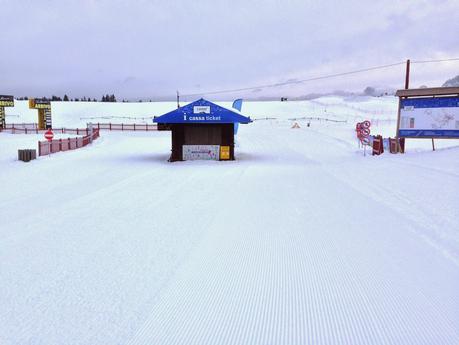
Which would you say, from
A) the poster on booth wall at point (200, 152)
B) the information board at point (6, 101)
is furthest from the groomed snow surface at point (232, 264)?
the information board at point (6, 101)

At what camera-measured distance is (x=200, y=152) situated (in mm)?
22406

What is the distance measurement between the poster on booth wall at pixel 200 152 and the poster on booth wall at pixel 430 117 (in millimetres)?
10459

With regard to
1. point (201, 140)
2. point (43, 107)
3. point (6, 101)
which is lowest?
point (201, 140)

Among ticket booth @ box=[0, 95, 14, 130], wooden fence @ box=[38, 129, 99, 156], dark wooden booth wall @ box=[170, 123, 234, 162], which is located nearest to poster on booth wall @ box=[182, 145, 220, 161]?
dark wooden booth wall @ box=[170, 123, 234, 162]

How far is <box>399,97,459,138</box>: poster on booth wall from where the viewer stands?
19.9 meters

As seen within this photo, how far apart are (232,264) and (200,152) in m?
16.9

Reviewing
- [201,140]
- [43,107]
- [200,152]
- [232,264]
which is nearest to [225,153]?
[200,152]

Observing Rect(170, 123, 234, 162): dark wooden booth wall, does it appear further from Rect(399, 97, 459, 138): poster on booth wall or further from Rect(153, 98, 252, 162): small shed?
Rect(399, 97, 459, 138): poster on booth wall

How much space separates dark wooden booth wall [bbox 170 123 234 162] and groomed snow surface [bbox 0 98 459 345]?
952 centimetres

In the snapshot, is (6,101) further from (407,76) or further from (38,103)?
(407,76)

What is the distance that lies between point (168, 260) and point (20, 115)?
299 ft

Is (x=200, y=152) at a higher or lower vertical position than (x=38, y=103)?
lower

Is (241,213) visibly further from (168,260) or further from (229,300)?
(229,300)

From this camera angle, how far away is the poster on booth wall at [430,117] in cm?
1992
